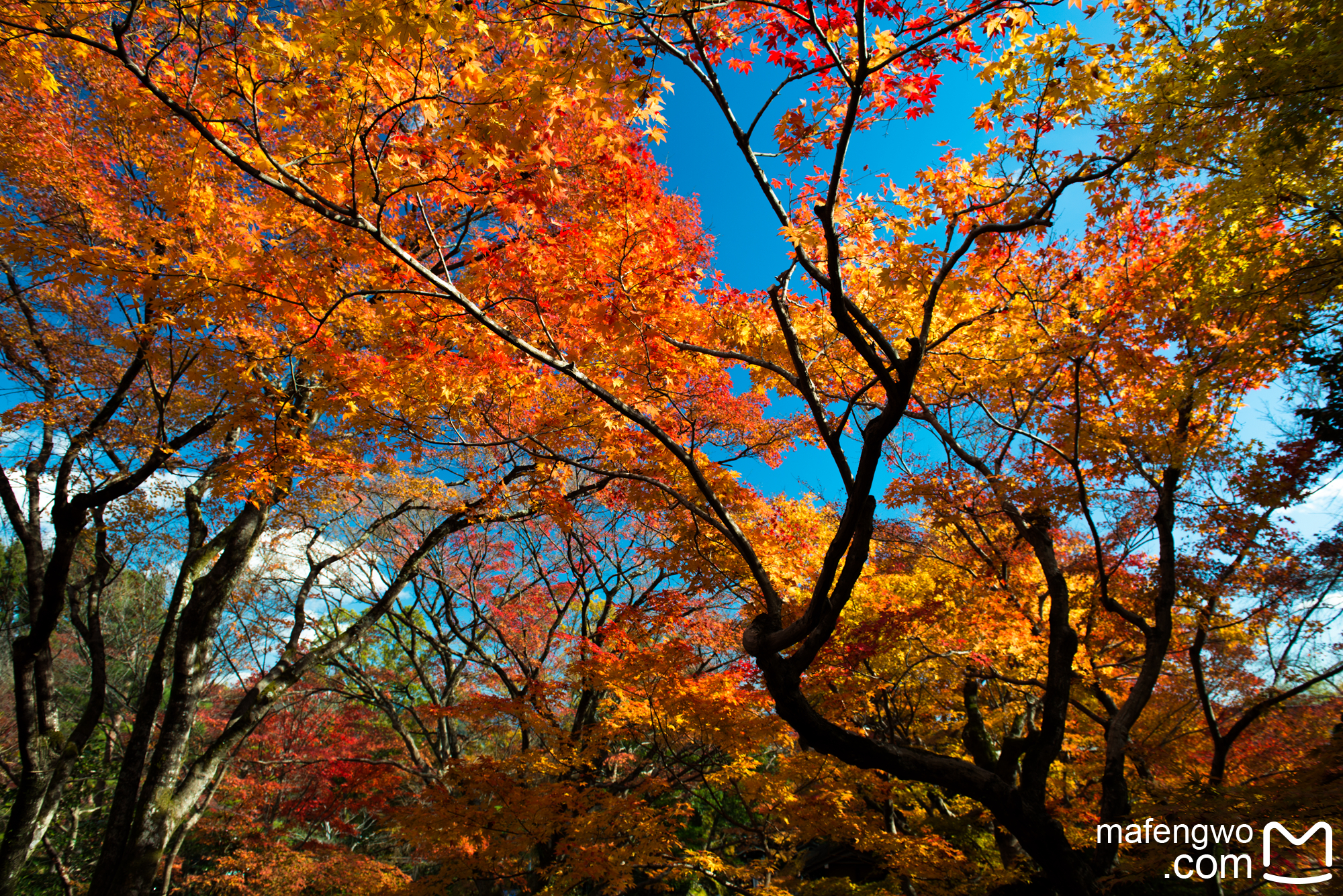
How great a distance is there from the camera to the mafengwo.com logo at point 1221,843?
465 cm

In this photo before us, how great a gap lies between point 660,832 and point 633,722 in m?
1.39

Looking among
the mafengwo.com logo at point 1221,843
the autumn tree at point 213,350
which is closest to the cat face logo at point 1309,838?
Answer: the mafengwo.com logo at point 1221,843

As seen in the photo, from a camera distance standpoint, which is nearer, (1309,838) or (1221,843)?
(1309,838)

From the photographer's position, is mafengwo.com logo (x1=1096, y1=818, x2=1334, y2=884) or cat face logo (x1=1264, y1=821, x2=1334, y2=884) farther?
mafengwo.com logo (x1=1096, y1=818, x2=1334, y2=884)

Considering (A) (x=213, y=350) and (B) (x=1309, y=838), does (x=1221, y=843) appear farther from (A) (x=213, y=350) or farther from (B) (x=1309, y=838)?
(A) (x=213, y=350)

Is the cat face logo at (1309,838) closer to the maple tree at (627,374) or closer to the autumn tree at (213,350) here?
the maple tree at (627,374)

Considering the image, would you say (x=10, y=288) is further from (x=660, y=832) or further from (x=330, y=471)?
(x=660, y=832)

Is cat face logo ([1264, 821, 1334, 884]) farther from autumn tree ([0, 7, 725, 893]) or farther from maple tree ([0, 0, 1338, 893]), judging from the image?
autumn tree ([0, 7, 725, 893])

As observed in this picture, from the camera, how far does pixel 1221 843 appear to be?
5.20 meters

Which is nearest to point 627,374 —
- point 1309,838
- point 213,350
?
point 213,350

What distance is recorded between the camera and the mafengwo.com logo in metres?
4.65

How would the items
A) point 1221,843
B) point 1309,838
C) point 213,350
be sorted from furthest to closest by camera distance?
point 213,350
point 1221,843
point 1309,838

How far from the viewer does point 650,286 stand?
5176mm

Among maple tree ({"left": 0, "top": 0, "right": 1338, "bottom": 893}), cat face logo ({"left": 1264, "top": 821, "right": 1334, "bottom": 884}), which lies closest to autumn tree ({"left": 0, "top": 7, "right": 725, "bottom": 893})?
maple tree ({"left": 0, "top": 0, "right": 1338, "bottom": 893})
